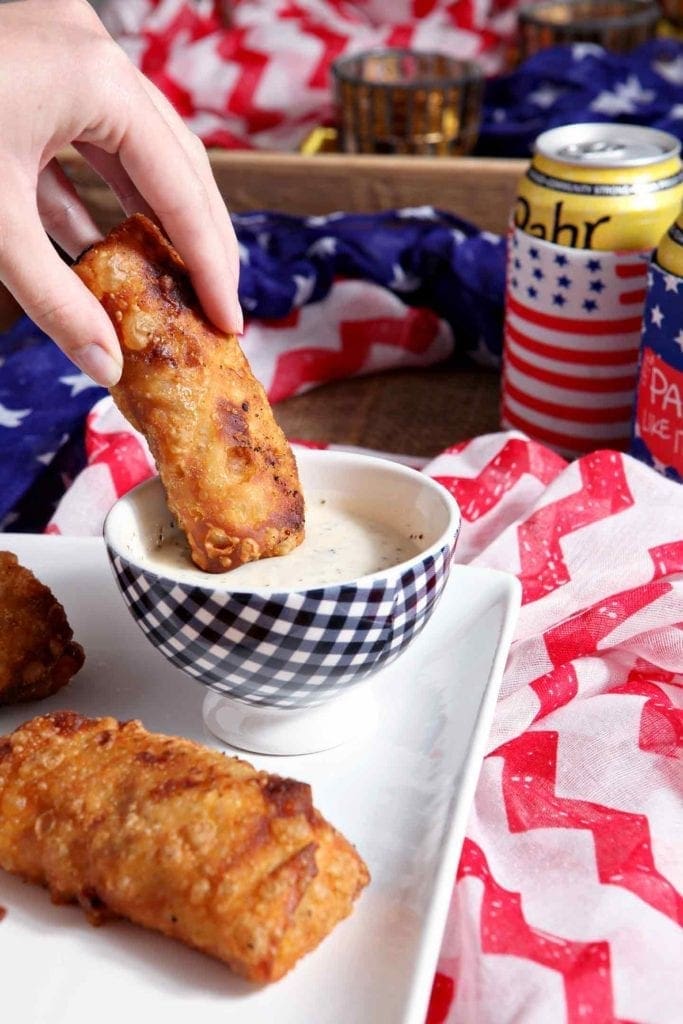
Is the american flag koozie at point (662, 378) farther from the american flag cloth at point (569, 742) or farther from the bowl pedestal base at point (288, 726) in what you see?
the bowl pedestal base at point (288, 726)

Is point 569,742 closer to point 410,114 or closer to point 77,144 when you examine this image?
point 77,144

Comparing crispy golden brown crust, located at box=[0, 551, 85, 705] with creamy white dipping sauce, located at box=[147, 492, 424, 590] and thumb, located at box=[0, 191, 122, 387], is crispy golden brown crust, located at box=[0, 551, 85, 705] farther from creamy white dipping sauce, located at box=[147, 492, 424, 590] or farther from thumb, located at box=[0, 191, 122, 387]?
thumb, located at box=[0, 191, 122, 387]

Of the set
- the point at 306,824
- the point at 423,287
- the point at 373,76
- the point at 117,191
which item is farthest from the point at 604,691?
the point at 373,76

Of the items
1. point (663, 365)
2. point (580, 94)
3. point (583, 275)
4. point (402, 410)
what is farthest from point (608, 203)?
point (580, 94)

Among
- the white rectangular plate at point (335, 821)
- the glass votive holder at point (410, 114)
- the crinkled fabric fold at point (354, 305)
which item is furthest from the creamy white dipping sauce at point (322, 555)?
the glass votive holder at point (410, 114)

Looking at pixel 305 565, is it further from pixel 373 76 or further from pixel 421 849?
pixel 373 76
